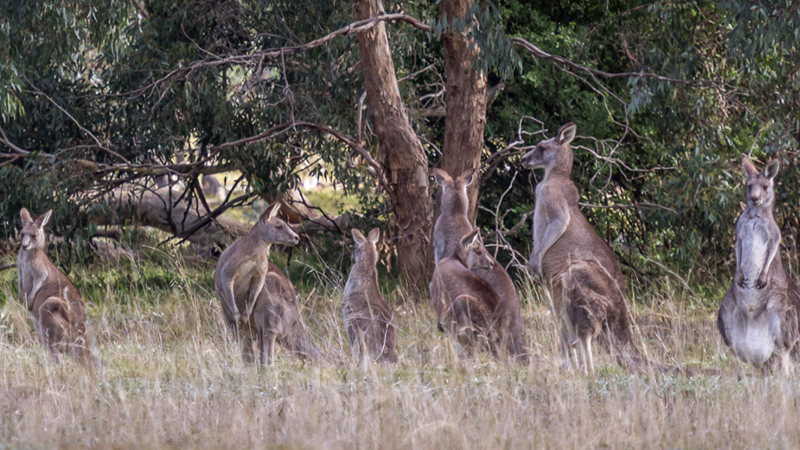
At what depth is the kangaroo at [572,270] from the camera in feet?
20.8

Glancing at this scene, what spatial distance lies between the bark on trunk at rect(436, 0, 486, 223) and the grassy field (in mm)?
3355

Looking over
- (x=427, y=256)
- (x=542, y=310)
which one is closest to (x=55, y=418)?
(x=542, y=310)

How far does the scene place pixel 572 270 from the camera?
21.4 ft

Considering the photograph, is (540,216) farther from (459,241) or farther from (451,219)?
(451,219)

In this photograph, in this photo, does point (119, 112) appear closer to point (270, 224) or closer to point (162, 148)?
point (162, 148)

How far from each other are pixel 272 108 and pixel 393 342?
4.42 metres

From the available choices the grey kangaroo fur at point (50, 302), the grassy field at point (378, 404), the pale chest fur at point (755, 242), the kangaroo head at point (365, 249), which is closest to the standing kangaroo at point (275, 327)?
the grassy field at point (378, 404)

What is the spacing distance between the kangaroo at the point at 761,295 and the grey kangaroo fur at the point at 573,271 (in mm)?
612

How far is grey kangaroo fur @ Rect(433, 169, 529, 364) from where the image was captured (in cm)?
700

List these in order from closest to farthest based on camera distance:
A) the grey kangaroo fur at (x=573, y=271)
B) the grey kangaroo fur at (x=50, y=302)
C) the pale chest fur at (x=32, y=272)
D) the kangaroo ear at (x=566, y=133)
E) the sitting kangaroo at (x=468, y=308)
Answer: the grey kangaroo fur at (x=573, y=271), the sitting kangaroo at (x=468, y=308), the kangaroo ear at (x=566, y=133), the grey kangaroo fur at (x=50, y=302), the pale chest fur at (x=32, y=272)

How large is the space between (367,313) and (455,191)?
1.75m

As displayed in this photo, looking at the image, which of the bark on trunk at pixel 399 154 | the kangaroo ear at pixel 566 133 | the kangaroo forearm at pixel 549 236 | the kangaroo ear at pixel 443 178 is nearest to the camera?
the kangaroo forearm at pixel 549 236

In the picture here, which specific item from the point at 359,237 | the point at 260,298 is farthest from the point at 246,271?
the point at 359,237

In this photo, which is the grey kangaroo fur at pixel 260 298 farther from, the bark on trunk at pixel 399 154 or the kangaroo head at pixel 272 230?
the bark on trunk at pixel 399 154
